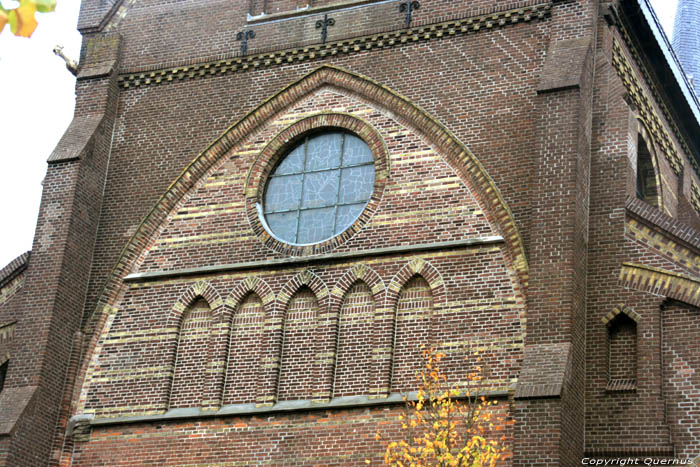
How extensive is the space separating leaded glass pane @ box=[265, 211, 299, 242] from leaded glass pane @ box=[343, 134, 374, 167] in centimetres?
127

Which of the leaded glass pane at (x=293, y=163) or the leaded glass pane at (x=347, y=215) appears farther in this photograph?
the leaded glass pane at (x=293, y=163)

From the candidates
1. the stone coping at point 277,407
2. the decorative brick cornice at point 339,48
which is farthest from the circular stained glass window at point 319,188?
the stone coping at point 277,407

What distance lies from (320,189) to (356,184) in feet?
2.16

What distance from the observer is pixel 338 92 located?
20062mm

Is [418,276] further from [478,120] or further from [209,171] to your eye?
[209,171]

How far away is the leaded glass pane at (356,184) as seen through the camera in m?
19.1

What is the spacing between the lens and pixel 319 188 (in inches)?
767

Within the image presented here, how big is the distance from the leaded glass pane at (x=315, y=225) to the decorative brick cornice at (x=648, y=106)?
5.53m


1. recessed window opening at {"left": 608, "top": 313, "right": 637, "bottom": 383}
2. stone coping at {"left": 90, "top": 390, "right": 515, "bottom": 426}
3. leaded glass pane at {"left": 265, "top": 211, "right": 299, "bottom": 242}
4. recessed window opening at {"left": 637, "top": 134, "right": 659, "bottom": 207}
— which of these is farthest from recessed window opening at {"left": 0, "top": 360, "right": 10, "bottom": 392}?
recessed window opening at {"left": 637, "top": 134, "right": 659, "bottom": 207}

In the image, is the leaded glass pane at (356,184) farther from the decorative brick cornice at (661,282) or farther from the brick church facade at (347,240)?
the decorative brick cornice at (661,282)

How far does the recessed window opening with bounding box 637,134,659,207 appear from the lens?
2142 cm

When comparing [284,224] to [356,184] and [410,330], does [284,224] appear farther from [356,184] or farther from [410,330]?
[410,330]

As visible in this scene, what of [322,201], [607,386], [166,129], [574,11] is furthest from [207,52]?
[607,386]

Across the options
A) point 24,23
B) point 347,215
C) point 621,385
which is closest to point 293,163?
point 347,215
